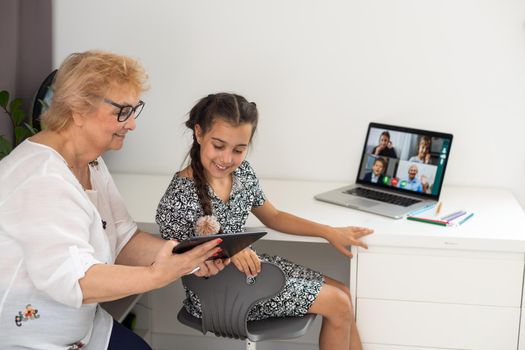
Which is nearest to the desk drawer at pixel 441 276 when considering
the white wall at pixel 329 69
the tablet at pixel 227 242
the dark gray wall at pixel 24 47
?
the tablet at pixel 227 242

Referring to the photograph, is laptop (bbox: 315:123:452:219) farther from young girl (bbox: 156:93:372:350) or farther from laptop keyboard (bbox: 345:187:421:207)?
young girl (bbox: 156:93:372:350)

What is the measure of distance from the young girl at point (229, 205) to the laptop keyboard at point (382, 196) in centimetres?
36

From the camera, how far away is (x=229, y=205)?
88.3 inches

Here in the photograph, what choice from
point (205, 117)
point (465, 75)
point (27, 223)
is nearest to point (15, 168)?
point (27, 223)

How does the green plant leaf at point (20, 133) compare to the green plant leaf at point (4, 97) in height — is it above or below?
below

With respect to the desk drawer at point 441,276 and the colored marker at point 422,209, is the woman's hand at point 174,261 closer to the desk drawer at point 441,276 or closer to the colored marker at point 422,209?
the desk drawer at point 441,276

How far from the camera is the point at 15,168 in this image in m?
1.76

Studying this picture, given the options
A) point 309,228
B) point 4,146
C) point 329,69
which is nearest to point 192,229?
point 309,228

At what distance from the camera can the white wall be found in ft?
8.80

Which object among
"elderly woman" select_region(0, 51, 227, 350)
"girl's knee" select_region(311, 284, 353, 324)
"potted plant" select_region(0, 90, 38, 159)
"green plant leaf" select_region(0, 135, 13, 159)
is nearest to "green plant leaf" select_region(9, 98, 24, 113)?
"potted plant" select_region(0, 90, 38, 159)

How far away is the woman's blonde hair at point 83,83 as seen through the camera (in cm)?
182

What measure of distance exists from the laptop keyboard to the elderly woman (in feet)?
2.57

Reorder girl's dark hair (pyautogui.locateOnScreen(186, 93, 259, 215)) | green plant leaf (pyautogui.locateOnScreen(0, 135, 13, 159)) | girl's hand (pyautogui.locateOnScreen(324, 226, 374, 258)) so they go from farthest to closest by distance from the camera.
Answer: green plant leaf (pyautogui.locateOnScreen(0, 135, 13, 159))
girl's hand (pyautogui.locateOnScreen(324, 226, 374, 258))
girl's dark hair (pyautogui.locateOnScreen(186, 93, 259, 215))

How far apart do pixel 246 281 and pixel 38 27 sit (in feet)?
4.45
